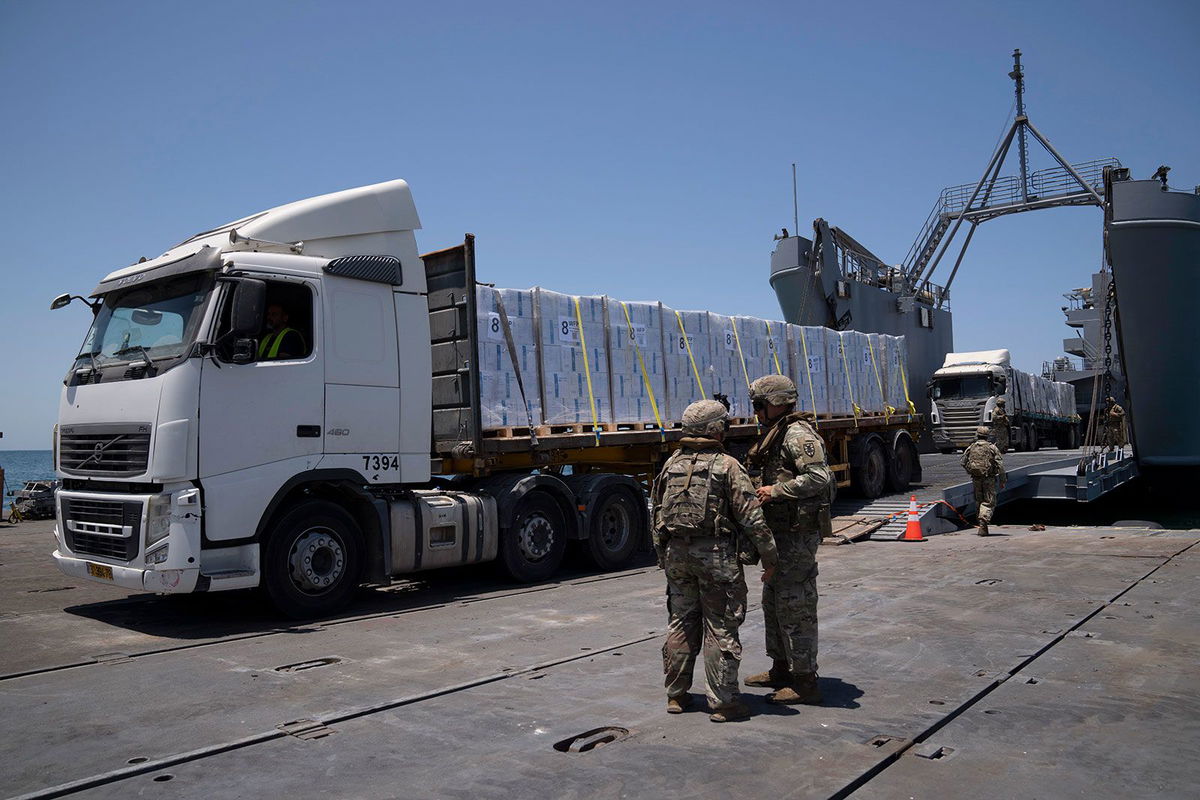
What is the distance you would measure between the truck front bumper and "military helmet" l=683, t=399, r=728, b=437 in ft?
14.8

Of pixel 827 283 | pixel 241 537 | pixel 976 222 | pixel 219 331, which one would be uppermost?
pixel 976 222

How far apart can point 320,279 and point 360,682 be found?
4059 millimetres

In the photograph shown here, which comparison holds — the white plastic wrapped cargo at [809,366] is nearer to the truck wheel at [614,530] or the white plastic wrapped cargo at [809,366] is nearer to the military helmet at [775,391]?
the truck wheel at [614,530]

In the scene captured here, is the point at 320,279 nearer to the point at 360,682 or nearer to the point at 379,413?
the point at 379,413

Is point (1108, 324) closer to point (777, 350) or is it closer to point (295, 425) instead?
point (777, 350)

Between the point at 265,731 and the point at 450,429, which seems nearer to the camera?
the point at 265,731

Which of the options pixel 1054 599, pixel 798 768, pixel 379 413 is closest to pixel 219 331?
pixel 379 413

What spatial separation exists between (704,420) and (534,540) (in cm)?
554

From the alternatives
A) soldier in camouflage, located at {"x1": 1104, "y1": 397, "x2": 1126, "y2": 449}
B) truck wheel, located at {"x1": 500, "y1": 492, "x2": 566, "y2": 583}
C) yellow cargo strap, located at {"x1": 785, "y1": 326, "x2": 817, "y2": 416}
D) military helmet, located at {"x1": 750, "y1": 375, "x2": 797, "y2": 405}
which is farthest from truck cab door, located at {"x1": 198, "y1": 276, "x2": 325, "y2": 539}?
soldier in camouflage, located at {"x1": 1104, "y1": 397, "x2": 1126, "y2": 449}

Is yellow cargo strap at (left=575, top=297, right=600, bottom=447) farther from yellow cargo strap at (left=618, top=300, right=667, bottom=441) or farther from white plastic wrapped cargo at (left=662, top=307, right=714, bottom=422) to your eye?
white plastic wrapped cargo at (left=662, top=307, right=714, bottom=422)

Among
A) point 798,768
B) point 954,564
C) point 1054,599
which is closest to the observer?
point 798,768

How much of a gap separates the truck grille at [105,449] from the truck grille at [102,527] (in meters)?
0.28

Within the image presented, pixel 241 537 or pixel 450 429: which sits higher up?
pixel 450 429

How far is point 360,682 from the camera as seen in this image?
5.77m
